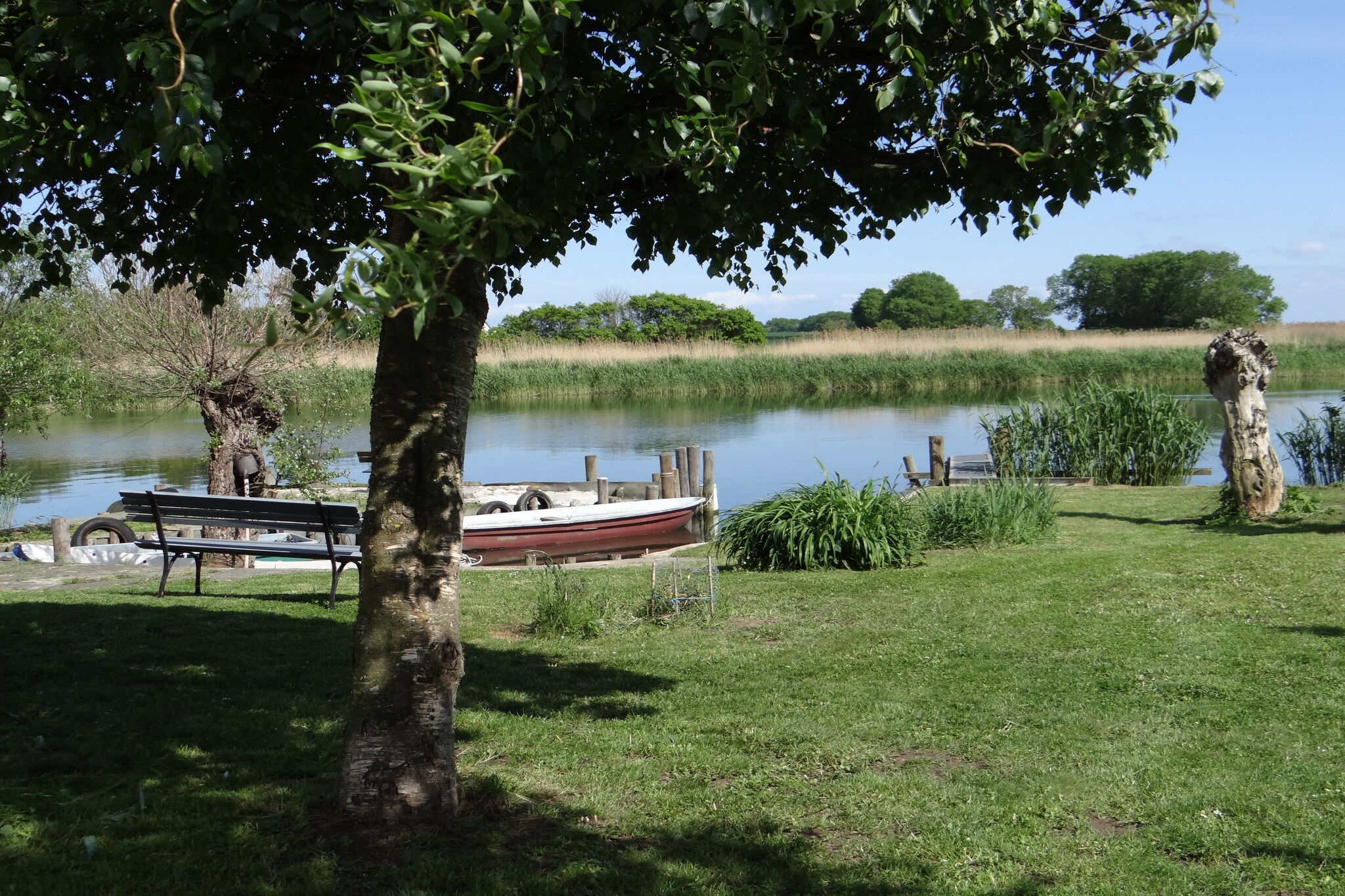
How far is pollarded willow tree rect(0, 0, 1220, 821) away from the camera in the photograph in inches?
102

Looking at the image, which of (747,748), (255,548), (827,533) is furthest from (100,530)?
(747,748)

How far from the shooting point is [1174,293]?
10838cm

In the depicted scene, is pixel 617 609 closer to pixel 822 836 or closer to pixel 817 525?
pixel 817 525

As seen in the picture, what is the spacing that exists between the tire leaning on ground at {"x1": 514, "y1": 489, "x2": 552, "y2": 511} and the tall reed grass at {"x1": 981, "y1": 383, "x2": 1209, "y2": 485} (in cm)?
812

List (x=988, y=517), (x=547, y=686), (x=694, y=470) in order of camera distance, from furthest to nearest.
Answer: (x=694, y=470), (x=988, y=517), (x=547, y=686)

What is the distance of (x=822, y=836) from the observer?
13.3 feet

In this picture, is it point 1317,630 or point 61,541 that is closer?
point 1317,630

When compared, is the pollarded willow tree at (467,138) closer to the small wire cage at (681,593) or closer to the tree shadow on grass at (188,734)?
the tree shadow on grass at (188,734)

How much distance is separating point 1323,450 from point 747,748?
17.5 m

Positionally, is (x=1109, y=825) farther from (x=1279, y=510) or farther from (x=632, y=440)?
(x=632, y=440)

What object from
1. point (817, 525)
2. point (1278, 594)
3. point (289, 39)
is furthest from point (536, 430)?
point (289, 39)

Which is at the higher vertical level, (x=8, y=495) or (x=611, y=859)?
(x=8, y=495)

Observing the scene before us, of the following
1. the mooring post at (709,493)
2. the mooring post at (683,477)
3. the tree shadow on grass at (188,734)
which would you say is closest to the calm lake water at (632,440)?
the mooring post at (709,493)

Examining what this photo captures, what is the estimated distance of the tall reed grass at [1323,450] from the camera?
61.0ft
